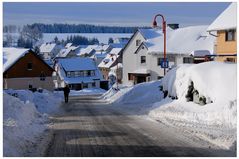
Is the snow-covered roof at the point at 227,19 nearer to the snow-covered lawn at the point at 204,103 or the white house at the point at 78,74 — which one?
the snow-covered lawn at the point at 204,103

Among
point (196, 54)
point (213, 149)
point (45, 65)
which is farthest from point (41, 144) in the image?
point (45, 65)

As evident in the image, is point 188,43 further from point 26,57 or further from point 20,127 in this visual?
point 20,127

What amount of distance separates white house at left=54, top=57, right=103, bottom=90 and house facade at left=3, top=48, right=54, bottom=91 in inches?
663

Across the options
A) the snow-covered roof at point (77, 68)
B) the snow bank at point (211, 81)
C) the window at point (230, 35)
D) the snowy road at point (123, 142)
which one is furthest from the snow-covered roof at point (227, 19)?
the snow-covered roof at point (77, 68)

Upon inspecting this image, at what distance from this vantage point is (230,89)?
17797 mm

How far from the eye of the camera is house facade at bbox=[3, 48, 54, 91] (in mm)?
61844

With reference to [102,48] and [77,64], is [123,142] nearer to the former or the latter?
[77,64]

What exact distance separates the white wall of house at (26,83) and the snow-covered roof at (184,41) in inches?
577

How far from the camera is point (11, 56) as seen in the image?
208ft

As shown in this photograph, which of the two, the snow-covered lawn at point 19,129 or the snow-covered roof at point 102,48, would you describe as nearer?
the snow-covered lawn at point 19,129

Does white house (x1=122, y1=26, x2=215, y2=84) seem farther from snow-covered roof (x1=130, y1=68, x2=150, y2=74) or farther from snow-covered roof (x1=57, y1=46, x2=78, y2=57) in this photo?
snow-covered roof (x1=57, y1=46, x2=78, y2=57)

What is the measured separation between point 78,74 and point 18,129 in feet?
232

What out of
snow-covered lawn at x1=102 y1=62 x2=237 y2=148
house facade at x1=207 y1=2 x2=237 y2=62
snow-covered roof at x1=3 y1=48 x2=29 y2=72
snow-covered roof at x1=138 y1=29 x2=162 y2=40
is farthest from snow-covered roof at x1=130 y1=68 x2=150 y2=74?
snow-covered lawn at x1=102 y1=62 x2=237 y2=148

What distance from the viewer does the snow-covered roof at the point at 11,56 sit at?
6134cm
